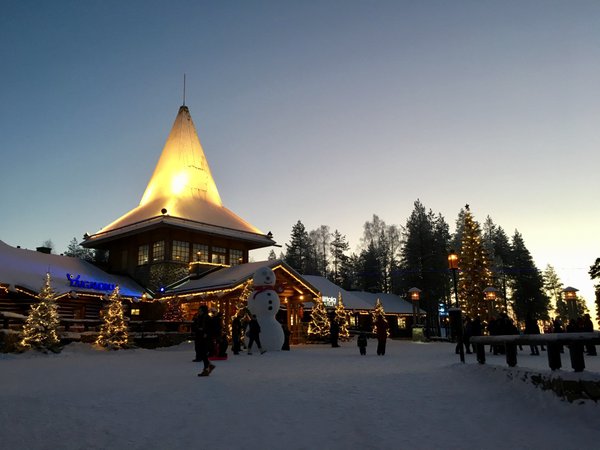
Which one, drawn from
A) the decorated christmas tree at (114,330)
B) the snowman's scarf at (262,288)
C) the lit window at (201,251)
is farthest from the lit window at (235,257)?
the snowman's scarf at (262,288)

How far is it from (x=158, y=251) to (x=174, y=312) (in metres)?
6.85

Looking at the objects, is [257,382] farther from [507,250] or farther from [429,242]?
[507,250]

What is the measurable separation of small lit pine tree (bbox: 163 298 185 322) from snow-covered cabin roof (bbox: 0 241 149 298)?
10.2ft

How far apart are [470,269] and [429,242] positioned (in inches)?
769

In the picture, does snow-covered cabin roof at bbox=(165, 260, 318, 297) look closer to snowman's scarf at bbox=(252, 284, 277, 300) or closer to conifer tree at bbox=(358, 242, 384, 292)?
snowman's scarf at bbox=(252, 284, 277, 300)

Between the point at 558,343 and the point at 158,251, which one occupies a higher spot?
the point at 158,251

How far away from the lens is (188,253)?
33688 mm

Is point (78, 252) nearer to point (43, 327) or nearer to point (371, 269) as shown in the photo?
point (371, 269)

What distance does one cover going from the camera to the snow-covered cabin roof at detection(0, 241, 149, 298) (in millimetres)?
25391

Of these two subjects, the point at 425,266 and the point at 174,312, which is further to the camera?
the point at 425,266

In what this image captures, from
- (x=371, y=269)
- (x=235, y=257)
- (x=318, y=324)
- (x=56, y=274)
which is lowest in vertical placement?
→ (x=318, y=324)

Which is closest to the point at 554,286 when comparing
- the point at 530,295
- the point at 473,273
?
the point at 530,295

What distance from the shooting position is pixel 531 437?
6.09 metres

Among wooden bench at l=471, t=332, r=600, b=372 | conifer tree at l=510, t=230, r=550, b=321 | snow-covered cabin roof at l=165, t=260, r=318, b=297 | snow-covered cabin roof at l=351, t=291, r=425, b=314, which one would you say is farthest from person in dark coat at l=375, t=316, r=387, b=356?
conifer tree at l=510, t=230, r=550, b=321
